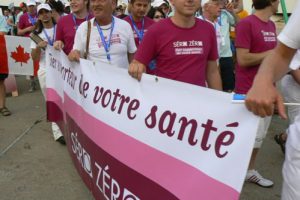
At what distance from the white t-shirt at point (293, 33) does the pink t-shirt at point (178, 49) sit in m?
1.27

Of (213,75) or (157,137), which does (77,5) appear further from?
(157,137)

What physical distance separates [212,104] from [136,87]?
0.68 m

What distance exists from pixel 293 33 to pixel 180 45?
4.36 ft

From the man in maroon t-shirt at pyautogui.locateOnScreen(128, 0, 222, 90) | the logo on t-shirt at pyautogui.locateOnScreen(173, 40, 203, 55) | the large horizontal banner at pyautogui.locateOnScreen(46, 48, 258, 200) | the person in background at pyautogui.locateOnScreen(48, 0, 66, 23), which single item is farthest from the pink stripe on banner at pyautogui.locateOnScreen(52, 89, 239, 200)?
the person in background at pyautogui.locateOnScreen(48, 0, 66, 23)

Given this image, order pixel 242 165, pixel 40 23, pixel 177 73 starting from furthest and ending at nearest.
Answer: pixel 40 23
pixel 177 73
pixel 242 165

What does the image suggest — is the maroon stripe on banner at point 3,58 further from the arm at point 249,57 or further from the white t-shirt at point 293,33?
the white t-shirt at point 293,33

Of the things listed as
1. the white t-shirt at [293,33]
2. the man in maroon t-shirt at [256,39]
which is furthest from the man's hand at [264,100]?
the man in maroon t-shirt at [256,39]

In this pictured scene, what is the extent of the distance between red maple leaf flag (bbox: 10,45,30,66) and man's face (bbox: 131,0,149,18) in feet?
12.4

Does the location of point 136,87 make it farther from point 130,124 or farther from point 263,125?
point 263,125

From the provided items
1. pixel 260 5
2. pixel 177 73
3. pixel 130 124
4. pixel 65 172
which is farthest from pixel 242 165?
pixel 65 172

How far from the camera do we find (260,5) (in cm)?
365

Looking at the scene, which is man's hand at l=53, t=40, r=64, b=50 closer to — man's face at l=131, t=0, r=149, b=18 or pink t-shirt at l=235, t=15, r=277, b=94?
man's face at l=131, t=0, r=149, b=18

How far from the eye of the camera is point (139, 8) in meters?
4.48

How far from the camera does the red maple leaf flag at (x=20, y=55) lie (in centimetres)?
759
